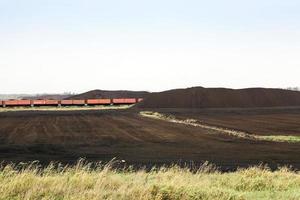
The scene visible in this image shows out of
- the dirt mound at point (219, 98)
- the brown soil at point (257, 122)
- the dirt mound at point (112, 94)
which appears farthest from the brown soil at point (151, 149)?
the dirt mound at point (112, 94)

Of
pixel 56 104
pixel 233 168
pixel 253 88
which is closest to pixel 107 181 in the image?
pixel 233 168

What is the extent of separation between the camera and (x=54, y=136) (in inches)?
1492

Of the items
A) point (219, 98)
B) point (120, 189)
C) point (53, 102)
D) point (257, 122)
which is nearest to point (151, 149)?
point (120, 189)

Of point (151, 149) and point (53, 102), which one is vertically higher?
point (53, 102)

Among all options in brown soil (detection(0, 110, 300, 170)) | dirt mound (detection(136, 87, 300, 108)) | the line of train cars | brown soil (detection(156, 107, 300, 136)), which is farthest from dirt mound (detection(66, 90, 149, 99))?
brown soil (detection(0, 110, 300, 170))

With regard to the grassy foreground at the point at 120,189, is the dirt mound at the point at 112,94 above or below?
above

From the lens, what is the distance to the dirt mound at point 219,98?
361ft

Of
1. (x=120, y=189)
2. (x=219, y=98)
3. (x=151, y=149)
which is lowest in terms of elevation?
(x=151, y=149)

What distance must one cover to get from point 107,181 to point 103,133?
→ 28.0 meters

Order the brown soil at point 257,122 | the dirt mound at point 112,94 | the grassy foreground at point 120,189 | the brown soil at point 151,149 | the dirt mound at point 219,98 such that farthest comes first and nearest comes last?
1. the dirt mound at point 112,94
2. the dirt mound at point 219,98
3. the brown soil at point 257,122
4. the brown soil at point 151,149
5. the grassy foreground at point 120,189

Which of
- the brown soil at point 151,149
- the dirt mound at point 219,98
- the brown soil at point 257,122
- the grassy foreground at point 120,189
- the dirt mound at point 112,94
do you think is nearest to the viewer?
the grassy foreground at point 120,189

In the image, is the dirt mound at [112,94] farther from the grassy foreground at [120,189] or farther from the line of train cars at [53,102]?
the grassy foreground at [120,189]

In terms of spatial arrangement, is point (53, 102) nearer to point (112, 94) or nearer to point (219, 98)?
point (219, 98)

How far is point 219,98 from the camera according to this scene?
113062 mm
